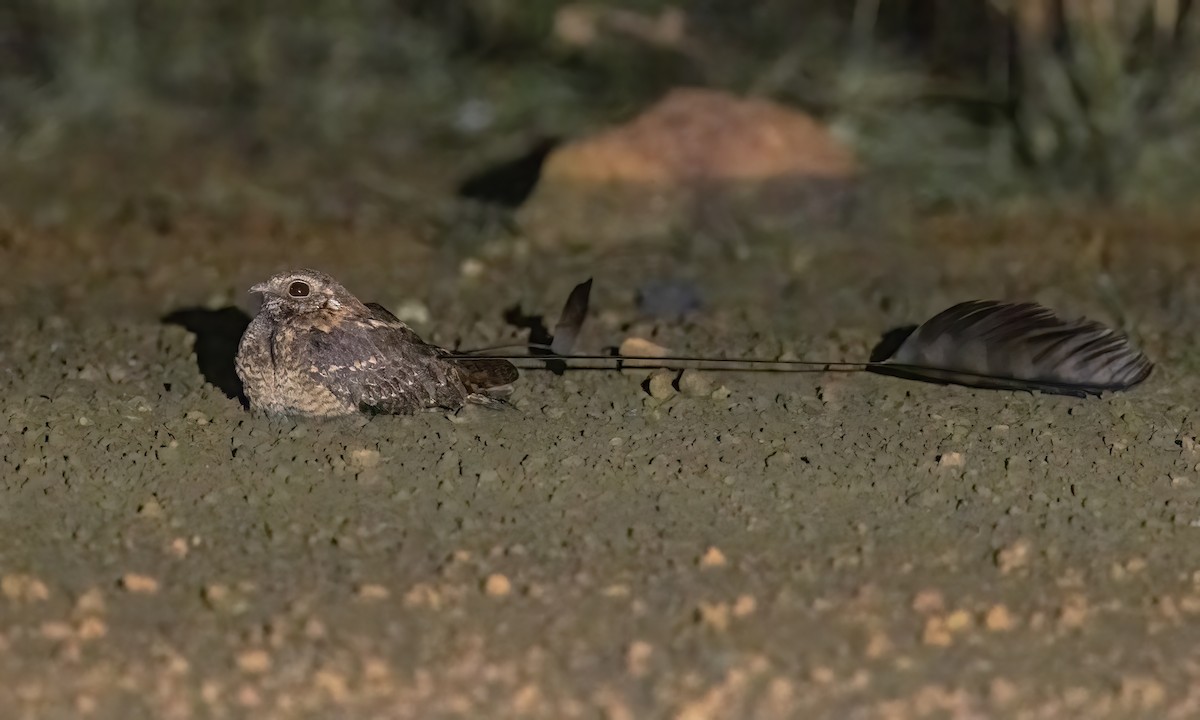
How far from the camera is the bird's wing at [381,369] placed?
3.43m

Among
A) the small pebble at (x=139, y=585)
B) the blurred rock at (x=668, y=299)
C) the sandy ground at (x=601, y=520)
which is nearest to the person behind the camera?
the sandy ground at (x=601, y=520)

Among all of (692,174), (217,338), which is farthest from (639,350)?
(692,174)

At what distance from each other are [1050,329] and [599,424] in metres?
1.18

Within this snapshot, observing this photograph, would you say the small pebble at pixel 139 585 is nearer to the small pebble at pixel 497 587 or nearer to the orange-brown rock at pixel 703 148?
the small pebble at pixel 497 587

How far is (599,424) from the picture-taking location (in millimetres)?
3570

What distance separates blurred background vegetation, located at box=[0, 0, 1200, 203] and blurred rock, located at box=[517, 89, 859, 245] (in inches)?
9.2

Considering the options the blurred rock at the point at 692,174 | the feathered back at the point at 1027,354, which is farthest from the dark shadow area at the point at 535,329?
the feathered back at the point at 1027,354

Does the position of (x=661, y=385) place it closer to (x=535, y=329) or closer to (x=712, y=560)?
(x=535, y=329)

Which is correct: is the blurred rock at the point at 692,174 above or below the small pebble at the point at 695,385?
above

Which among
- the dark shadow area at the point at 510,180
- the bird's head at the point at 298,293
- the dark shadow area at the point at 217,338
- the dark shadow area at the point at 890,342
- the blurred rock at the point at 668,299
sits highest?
the bird's head at the point at 298,293

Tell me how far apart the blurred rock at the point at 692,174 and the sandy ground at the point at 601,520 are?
0.36 metres

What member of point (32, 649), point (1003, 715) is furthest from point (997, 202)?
point (32, 649)

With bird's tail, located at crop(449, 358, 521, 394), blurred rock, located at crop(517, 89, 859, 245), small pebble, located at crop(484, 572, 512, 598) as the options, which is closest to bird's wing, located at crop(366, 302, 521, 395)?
bird's tail, located at crop(449, 358, 521, 394)

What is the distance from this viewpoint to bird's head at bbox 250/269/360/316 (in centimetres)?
351
